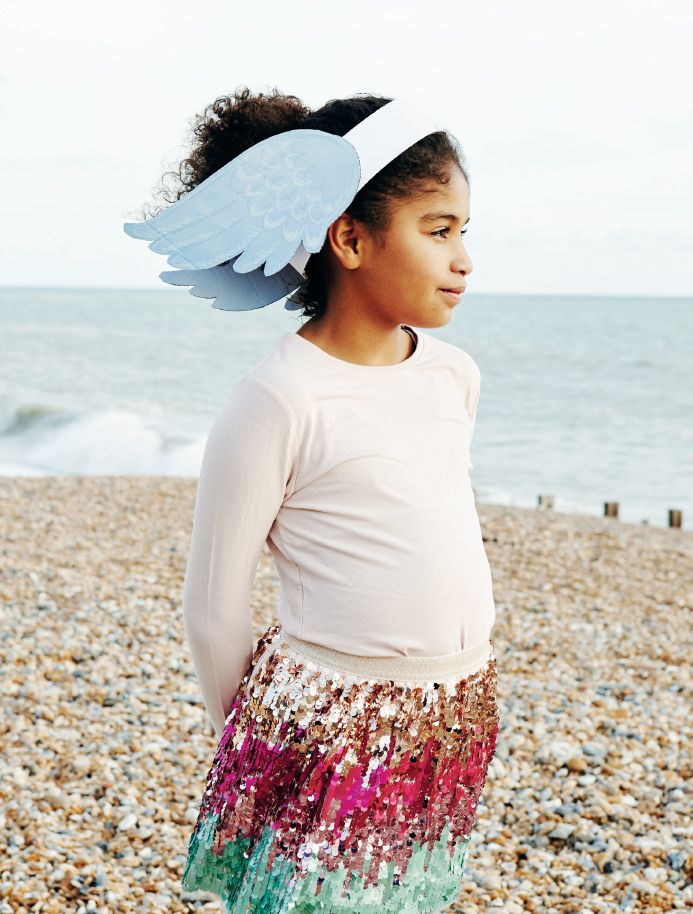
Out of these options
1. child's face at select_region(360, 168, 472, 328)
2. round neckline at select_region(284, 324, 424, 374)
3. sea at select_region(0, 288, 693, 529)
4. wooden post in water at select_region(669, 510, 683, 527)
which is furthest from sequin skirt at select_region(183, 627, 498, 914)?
wooden post in water at select_region(669, 510, 683, 527)

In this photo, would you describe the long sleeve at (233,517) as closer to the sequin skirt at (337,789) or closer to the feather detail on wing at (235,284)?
the sequin skirt at (337,789)

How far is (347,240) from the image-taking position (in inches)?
57.6

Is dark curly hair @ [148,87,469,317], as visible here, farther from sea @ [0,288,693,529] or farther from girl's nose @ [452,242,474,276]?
sea @ [0,288,693,529]

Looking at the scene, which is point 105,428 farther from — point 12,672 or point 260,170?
point 260,170

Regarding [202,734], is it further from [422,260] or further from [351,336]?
[422,260]

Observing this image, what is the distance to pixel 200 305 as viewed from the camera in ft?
230

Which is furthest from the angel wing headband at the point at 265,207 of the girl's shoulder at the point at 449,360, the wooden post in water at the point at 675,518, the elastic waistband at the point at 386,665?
the wooden post in water at the point at 675,518

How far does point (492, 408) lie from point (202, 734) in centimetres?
1937

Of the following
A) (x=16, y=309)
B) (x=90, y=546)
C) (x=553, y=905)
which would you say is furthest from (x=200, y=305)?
(x=553, y=905)

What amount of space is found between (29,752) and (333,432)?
2990 mm

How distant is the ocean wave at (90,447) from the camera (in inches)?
575

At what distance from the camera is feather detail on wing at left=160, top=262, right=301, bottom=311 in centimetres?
154

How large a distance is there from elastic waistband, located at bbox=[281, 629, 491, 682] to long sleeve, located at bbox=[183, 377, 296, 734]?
14 cm

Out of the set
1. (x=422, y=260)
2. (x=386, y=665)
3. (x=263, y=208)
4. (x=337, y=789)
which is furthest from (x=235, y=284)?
(x=337, y=789)
